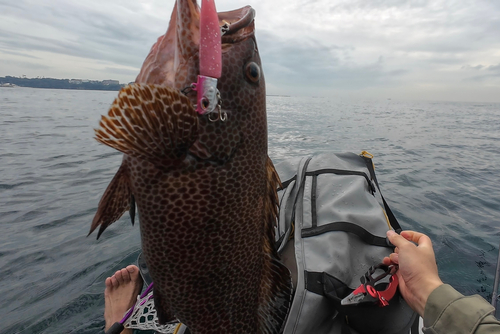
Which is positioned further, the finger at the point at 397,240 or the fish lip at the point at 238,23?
the finger at the point at 397,240

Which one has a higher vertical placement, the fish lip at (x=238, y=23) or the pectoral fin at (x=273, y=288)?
the fish lip at (x=238, y=23)

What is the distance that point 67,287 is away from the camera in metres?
4.36

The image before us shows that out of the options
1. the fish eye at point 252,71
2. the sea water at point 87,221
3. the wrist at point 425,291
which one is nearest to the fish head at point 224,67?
the fish eye at point 252,71

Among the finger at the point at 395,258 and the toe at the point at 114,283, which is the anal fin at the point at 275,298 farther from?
the toe at the point at 114,283

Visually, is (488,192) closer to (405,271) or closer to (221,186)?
(405,271)

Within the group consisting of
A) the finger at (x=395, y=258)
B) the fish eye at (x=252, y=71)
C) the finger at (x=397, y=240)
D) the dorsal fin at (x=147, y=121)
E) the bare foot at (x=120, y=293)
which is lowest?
the bare foot at (x=120, y=293)

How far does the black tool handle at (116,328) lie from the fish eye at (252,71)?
3046 millimetres

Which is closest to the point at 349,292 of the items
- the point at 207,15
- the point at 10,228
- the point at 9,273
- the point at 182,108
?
the point at 182,108

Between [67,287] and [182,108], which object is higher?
[182,108]

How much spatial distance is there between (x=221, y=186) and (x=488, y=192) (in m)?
10.6

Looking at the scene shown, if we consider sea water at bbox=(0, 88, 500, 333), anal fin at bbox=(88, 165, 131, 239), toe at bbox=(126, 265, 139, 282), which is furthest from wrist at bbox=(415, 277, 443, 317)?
sea water at bbox=(0, 88, 500, 333)

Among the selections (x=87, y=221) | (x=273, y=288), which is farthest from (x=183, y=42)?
(x=87, y=221)

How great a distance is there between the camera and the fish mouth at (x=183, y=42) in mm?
1401

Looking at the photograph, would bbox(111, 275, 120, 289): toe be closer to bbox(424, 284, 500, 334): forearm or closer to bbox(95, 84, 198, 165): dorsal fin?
bbox(95, 84, 198, 165): dorsal fin
